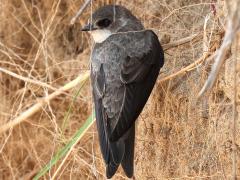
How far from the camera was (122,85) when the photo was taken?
9.93ft

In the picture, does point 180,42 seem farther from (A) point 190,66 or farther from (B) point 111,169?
(B) point 111,169

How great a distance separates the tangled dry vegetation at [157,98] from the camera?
281cm

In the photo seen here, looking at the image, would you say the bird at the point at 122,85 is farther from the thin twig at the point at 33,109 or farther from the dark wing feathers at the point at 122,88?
the thin twig at the point at 33,109

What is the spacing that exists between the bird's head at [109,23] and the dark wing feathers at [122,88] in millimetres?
150

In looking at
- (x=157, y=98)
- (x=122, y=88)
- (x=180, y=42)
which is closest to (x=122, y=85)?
(x=122, y=88)

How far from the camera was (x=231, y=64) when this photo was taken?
2.59m

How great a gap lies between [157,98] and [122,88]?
24cm

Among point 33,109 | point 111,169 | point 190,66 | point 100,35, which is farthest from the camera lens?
point 33,109

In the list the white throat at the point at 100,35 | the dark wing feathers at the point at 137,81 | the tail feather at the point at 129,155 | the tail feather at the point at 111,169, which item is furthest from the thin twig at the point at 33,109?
the tail feather at the point at 111,169

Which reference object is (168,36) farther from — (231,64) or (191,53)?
(231,64)

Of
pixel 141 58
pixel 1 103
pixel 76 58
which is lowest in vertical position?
pixel 1 103

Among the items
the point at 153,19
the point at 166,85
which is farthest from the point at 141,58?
the point at 153,19

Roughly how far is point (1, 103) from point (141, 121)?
1.25 m

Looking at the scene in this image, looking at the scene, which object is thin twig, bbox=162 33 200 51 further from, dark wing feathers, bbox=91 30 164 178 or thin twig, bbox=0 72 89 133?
thin twig, bbox=0 72 89 133
